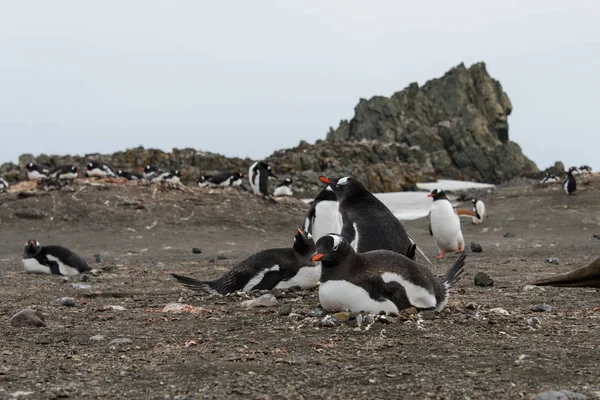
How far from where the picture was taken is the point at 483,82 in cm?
6159

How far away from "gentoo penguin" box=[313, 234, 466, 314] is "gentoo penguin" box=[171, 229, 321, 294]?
161cm

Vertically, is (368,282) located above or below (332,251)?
below

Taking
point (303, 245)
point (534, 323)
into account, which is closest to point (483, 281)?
point (303, 245)

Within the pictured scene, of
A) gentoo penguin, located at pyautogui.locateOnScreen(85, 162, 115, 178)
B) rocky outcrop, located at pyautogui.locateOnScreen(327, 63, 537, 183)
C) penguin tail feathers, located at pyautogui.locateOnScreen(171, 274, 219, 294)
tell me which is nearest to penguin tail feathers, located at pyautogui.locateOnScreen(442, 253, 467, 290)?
penguin tail feathers, located at pyautogui.locateOnScreen(171, 274, 219, 294)

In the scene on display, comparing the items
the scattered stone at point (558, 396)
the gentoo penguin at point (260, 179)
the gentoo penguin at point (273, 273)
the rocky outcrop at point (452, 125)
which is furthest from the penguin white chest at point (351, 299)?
the rocky outcrop at point (452, 125)

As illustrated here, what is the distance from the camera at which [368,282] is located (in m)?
4.57

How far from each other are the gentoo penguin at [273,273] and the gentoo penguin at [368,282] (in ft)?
5.30

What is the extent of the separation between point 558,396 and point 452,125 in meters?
53.2

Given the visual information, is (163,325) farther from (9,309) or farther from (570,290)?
(570,290)

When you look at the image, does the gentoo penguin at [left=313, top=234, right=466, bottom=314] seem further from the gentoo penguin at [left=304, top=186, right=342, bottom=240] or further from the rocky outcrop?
the rocky outcrop

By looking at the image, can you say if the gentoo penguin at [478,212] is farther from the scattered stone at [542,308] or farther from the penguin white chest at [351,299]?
the penguin white chest at [351,299]

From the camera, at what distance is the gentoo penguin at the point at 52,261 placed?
9.42 m

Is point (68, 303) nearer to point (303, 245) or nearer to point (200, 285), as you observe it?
point (200, 285)

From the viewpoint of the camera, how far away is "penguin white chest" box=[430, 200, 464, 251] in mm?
11508
